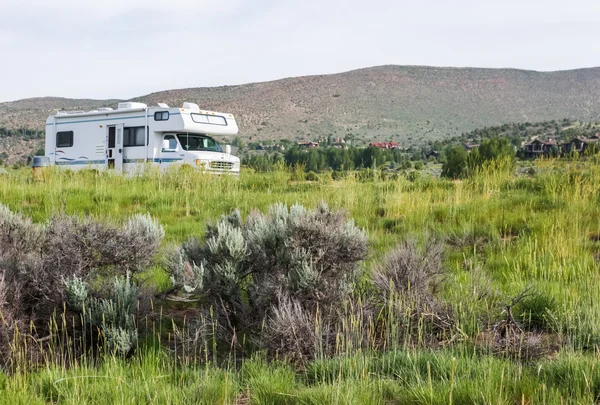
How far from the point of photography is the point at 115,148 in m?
18.8

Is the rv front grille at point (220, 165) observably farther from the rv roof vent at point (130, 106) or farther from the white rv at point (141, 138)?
the rv roof vent at point (130, 106)

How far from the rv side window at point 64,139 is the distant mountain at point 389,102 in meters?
61.6

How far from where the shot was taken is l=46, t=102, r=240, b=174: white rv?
57.9ft

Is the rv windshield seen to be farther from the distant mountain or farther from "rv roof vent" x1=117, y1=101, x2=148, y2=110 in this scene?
the distant mountain

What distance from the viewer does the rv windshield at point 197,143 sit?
59.1 feet

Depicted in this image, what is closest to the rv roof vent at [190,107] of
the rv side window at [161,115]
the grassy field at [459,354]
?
the rv side window at [161,115]

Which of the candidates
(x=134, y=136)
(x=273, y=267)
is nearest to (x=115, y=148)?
(x=134, y=136)

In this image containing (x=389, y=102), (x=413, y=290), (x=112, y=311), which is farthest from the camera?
(x=389, y=102)

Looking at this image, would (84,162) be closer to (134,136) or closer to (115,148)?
(115,148)

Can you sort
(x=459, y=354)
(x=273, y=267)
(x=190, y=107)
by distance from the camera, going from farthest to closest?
1. (x=190, y=107)
2. (x=273, y=267)
3. (x=459, y=354)

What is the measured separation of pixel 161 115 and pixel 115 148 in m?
2.12

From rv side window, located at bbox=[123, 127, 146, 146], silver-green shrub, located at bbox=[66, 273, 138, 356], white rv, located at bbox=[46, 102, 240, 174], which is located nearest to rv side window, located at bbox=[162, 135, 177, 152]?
white rv, located at bbox=[46, 102, 240, 174]

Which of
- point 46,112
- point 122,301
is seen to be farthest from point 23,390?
point 46,112

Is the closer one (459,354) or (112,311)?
(459,354)
